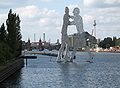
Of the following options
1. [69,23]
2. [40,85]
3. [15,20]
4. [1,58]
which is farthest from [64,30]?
[40,85]

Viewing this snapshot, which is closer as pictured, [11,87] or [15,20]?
[11,87]

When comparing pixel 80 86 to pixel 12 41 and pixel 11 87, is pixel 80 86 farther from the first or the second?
pixel 12 41

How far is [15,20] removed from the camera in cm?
10700

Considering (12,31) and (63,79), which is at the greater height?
(12,31)

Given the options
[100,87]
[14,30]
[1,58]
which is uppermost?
[14,30]

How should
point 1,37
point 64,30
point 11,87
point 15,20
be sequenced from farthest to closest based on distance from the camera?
point 64,30 < point 15,20 < point 1,37 < point 11,87

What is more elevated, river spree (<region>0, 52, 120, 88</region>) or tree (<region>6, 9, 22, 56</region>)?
tree (<region>6, 9, 22, 56</region>)

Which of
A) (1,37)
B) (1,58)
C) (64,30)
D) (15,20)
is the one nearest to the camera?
(1,58)

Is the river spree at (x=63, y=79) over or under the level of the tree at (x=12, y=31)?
under

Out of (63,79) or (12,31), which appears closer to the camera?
(63,79)

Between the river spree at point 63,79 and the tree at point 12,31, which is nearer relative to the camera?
the river spree at point 63,79

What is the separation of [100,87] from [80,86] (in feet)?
10.4

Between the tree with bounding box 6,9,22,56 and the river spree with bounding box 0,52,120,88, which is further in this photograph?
the tree with bounding box 6,9,22,56

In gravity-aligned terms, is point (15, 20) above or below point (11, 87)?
above
